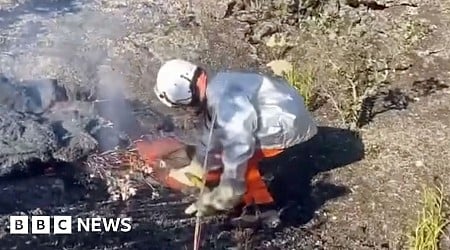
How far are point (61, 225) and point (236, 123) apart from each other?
84 centimetres

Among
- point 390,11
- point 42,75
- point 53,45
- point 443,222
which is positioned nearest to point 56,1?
point 53,45

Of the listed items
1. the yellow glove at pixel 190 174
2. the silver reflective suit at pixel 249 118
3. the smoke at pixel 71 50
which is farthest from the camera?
the smoke at pixel 71 50

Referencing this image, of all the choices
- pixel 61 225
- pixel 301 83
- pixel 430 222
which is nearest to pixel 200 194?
pixel 61 225

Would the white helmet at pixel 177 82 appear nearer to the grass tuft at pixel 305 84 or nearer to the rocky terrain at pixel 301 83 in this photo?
the rocky terrain at pixel 301 83

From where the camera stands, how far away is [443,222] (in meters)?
3.88

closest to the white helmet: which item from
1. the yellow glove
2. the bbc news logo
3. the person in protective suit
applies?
the person in protective suit

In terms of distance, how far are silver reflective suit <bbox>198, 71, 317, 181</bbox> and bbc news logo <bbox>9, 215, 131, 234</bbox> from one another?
495 mm

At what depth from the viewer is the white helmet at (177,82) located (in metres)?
3.89

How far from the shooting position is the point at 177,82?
3893 millimetres

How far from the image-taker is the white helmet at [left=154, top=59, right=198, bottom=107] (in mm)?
3891

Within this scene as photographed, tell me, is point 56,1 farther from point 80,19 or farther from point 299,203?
point 299,203

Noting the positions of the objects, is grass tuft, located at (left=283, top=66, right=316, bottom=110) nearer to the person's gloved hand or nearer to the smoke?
the smoke

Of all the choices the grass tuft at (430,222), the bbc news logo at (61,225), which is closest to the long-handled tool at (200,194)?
the bbc news logo at (61,225)

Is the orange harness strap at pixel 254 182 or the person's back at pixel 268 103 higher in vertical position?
the person's back at pixel 268 103
